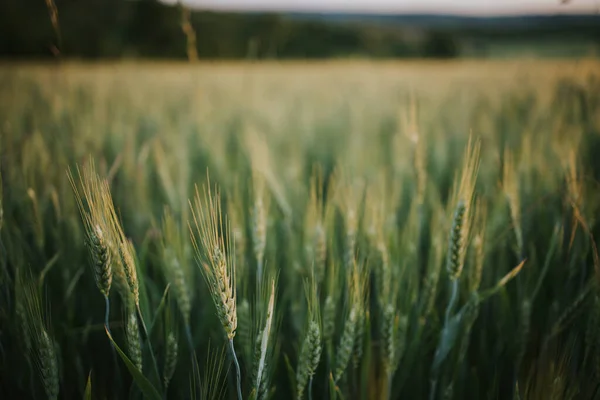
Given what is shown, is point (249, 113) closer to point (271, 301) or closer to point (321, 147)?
point (321, 147)

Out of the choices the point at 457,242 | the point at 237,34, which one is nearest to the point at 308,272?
the point at 457,242

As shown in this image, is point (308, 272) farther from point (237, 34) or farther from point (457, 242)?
point (237, 34)

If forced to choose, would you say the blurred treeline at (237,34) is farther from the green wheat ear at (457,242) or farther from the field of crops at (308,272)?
the green wheat ear at (457,242)

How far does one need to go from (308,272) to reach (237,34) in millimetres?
7809

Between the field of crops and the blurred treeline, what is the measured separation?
0.99 ft

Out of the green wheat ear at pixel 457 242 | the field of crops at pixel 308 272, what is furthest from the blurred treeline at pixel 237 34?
the green wheat ear at pixel 457 242

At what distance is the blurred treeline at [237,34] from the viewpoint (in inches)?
50.3

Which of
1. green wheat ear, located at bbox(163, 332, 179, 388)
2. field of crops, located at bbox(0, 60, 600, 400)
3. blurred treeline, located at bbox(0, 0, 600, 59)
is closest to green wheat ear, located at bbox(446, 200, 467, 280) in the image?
field of crops, located at bbox(0, 60, 600, 400)

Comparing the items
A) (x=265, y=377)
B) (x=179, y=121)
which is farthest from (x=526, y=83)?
(x=265, y=377)

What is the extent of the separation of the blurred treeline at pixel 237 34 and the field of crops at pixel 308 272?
30 cm

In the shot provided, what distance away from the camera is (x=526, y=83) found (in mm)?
1761

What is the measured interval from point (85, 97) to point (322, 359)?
1.82 meters

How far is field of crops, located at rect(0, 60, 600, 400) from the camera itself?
44cm

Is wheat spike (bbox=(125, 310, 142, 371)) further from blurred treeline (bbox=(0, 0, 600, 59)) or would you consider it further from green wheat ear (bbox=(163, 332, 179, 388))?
blurred treeline (bbox=(0, 0, 600, 59))
